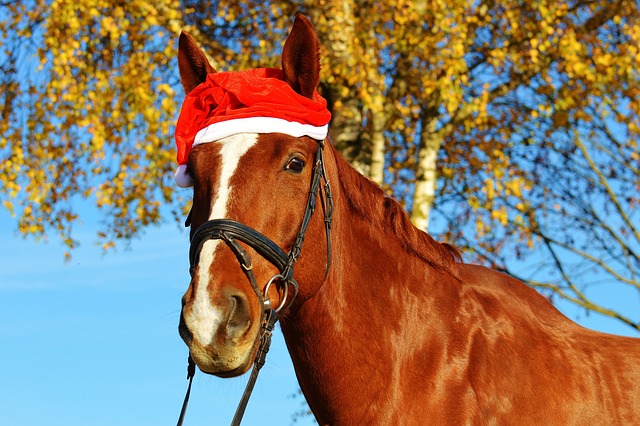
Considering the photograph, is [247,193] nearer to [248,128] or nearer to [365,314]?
[248,128]

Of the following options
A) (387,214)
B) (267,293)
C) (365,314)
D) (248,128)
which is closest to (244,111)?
(248,128)

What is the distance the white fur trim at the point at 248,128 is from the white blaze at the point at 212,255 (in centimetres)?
3

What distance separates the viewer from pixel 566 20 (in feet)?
43.4

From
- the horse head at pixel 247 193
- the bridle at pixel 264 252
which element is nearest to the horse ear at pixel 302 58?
the horse head at pixel 247 193

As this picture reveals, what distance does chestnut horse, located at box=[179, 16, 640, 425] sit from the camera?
2854mm

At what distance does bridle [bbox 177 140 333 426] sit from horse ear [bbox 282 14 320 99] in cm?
38

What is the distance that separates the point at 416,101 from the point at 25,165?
21.8ft

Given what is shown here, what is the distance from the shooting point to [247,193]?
296 cm

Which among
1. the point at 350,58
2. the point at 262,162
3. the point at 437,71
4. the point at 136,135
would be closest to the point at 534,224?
the point at 437,71

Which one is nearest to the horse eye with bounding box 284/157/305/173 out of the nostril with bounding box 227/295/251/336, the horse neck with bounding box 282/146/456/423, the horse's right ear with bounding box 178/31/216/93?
the horse neck with bounding box 282/146/456/423

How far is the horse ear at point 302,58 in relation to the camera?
3322 millimetres

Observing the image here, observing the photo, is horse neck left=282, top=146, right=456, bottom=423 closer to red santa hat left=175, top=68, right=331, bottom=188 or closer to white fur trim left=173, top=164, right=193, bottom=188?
red santa hat left=175, top=68, right=331, bottom=188

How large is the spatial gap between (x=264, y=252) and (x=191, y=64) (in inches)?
48.6

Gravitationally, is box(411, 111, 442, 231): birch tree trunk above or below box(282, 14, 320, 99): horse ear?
above
